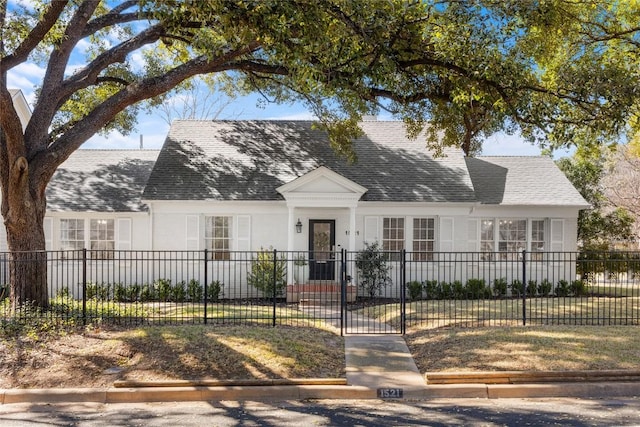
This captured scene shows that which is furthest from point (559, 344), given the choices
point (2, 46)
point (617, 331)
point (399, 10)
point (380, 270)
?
point (2, 46)

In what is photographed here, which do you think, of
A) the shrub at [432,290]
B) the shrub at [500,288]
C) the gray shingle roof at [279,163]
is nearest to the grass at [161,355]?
the shrub at [432,290]

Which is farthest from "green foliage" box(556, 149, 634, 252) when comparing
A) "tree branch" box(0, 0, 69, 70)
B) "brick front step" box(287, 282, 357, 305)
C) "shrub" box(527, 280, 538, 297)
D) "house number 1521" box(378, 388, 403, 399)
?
"tree branch" box(0, 0, 69, 70)

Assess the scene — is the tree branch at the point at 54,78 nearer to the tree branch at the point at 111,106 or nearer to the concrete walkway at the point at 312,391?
the tree branch at the point at 111,106

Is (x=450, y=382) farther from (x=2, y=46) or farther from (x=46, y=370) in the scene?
(x=2, y=46)

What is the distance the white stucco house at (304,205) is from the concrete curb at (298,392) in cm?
956

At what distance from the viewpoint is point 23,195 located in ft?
36.8

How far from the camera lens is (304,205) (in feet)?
57.7

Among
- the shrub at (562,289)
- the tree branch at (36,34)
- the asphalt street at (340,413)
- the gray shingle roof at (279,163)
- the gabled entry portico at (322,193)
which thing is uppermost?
the tree branch at (36,34)

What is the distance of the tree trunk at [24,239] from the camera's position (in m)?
11.1

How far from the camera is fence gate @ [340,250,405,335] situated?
11.7m

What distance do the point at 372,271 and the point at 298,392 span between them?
10227mm

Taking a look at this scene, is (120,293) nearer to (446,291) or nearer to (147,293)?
(147,293)

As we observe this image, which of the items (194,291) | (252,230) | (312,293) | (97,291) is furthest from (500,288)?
(97,291)

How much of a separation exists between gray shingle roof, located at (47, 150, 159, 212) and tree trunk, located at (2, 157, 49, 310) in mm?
6757
